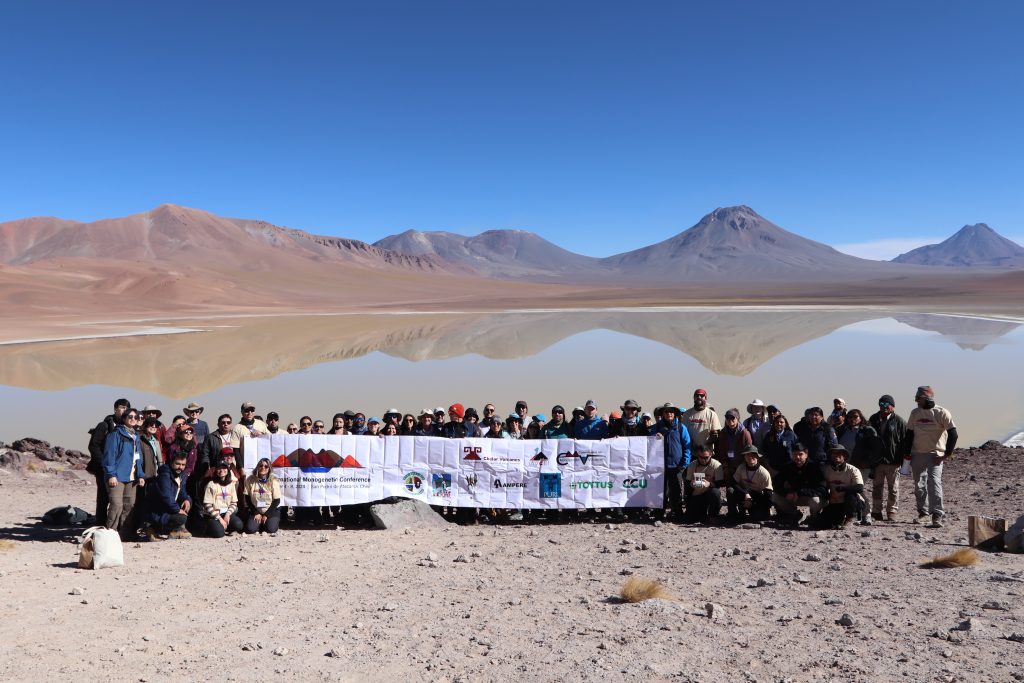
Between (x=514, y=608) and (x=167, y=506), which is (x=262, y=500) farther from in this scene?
(x=514, y=608)

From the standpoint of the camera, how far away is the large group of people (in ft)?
26.6

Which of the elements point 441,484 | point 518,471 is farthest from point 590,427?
point 441,484

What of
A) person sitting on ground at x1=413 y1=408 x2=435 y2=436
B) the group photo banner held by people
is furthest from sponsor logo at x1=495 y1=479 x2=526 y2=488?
person sitting on ground at x1=413 y1=408 x2=435 y2=436

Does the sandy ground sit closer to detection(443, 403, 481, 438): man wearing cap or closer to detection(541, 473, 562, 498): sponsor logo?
detection(541, 473, 562, 498): sponsor logo

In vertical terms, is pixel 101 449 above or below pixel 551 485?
above

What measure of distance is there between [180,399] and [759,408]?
16329mm

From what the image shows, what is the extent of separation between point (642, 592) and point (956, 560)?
2.79 m

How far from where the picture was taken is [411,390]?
21.8m

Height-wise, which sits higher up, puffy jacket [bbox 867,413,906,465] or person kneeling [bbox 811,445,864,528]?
puffy jacket [bbox 867,413,906,465]

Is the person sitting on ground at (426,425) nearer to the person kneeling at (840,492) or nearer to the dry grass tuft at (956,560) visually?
the person kneeling at (840,492)

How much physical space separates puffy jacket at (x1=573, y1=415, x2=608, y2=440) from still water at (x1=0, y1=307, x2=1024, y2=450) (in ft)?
27.5

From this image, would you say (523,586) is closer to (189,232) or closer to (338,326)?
(338,326)

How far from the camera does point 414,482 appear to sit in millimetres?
9094

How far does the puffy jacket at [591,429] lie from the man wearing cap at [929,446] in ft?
10.8
